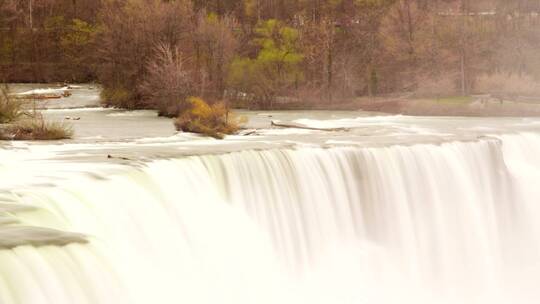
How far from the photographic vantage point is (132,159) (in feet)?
58.7

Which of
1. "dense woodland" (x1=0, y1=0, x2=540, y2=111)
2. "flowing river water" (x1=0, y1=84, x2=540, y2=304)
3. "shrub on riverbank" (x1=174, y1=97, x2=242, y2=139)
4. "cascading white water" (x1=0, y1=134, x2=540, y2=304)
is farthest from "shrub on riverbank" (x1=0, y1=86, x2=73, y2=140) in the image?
"dense woodland" (x1=0, y1=0, x2=540, y2=111)

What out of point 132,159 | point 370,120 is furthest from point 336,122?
point 132,159

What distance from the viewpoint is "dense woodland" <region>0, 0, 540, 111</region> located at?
1614 inches

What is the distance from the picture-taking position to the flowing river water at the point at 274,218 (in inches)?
478

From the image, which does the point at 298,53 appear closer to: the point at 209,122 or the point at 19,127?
the point at 209,122

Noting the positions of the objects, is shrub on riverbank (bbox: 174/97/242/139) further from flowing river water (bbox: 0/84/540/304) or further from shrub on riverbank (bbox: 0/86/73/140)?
shrub on riverbank (bbox: 0/86/73/140)

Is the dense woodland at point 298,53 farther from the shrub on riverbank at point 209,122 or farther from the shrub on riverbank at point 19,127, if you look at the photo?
the shrub on riverbank at point 19,127

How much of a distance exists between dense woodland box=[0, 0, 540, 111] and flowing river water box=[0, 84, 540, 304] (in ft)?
49.4

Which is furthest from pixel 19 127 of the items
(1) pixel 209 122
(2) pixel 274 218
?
(2) pixel 274 218

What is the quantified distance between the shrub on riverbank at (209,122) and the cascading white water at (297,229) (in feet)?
21.1

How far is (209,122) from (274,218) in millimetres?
9408

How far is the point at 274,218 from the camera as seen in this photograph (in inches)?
680

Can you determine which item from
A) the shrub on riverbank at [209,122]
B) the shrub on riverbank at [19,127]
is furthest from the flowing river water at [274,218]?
the shrub on riverbank at [19,127]

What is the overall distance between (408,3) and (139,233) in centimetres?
4110
